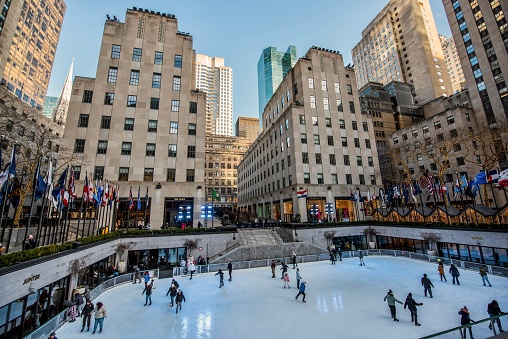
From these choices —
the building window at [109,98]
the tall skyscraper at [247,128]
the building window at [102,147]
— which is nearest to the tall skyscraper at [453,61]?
the tall skyscraper at [247,128]

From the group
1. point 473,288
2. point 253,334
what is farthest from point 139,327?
point 473,288

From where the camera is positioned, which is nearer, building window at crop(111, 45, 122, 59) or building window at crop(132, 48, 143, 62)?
building window at crop(111, 45, 122, 59)

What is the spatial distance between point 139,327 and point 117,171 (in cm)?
2835

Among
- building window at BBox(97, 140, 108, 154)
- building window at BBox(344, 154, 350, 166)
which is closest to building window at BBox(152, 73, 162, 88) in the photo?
building window at BBox(97, 140, 108, 154)

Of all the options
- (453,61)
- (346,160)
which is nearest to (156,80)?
(346,160)

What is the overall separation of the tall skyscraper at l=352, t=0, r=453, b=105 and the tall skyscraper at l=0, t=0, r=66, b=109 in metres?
148

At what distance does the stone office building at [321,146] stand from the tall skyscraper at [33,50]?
306 feet

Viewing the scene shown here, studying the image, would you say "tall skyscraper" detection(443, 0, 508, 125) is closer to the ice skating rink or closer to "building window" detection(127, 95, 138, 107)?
the ice skating rink

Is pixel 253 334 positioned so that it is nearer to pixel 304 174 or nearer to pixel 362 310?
pixel 362 310

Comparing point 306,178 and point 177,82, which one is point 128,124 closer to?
point 177,82

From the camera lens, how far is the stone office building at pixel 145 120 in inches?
1414

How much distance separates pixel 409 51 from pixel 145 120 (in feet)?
385

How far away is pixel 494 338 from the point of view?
7785 mm

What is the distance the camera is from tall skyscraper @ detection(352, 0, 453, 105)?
93938mm
